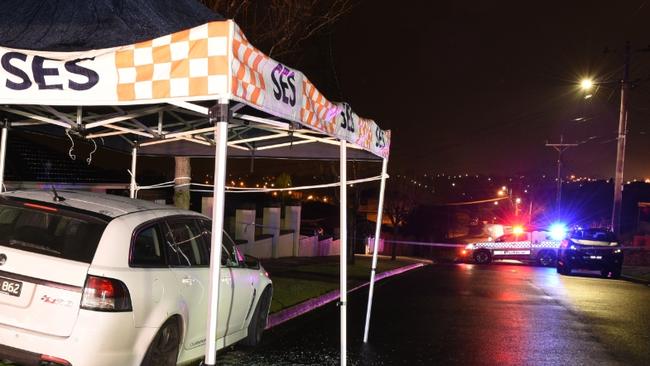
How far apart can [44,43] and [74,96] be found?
0.62 meters

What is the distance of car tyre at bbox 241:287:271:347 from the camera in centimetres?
744

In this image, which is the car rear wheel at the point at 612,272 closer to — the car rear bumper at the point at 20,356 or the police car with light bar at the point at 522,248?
the police car with light bar at the point at 522,248

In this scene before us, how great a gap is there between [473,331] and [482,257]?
23.0 meters

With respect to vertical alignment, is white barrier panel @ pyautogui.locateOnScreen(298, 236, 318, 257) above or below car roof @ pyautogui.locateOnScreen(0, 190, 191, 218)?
below

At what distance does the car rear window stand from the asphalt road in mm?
2780

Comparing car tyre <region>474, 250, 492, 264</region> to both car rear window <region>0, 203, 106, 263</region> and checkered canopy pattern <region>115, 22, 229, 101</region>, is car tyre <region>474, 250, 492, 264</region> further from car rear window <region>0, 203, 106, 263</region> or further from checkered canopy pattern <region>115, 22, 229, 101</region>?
checkered canopy pattern <region>115, 22, 229, 101</region>

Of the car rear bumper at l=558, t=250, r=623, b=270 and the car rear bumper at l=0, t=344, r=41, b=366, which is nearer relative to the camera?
the car rear bumper at l=0, t=344, r=41, b=366

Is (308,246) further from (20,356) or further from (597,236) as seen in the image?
(20,356)

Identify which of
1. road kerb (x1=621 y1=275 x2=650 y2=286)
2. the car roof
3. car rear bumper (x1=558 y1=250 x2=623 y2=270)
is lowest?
road kerb (x1=621 y1=275 x2=650 y2=286)

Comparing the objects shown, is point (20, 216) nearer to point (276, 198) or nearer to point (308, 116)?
point (308, 116)

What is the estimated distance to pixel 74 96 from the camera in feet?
14.6

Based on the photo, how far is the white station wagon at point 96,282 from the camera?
450cm

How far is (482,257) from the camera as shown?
105 feet

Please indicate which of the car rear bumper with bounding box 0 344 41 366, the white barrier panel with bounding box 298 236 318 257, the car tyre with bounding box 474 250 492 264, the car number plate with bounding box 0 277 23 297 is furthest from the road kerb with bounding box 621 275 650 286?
the car number plate with bounding box 0 277 23 297
